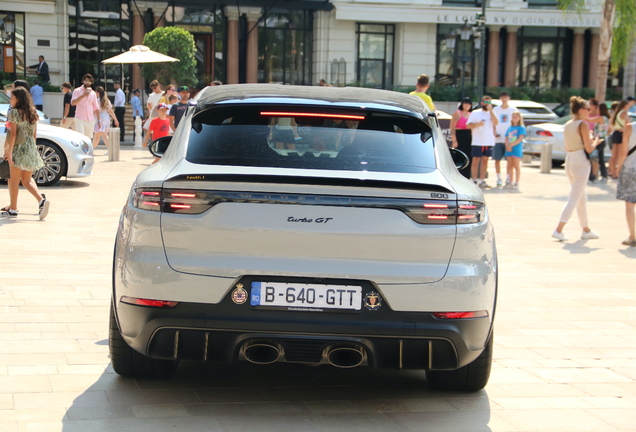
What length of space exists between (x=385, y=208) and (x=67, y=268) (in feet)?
15.7

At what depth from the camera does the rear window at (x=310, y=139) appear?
4.36 meters

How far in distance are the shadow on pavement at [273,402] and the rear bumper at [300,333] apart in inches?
12.9

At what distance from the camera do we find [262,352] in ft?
14.0

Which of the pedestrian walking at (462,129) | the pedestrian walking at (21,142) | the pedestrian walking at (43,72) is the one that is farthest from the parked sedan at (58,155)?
the pedestrian walking at (43,72)

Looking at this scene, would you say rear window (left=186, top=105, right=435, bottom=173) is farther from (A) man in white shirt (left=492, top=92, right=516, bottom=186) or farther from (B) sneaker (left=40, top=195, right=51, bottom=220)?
(A) man in white shirt (left=492, top=92, right=516, bottom=186)

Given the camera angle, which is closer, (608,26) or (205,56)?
(608,26)

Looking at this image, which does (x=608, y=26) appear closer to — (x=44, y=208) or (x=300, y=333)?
(x=44, y=208)

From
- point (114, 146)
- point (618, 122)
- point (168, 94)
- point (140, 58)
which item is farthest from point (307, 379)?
point (140, 58)

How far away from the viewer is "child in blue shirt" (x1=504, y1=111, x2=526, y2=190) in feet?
57.4

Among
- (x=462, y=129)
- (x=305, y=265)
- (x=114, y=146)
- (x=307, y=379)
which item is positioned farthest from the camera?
(x=114, y=146)

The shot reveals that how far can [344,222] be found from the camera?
13.5 feet

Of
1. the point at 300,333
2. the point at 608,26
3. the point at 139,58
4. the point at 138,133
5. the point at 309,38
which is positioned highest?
the point at 608,26

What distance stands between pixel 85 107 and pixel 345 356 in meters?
17.2

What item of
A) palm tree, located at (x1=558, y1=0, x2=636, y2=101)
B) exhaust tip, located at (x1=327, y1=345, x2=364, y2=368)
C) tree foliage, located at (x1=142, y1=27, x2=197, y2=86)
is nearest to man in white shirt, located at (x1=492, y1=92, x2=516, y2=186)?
palm tree, located at (x1=558, y1=0, x2=636, y2=101)
